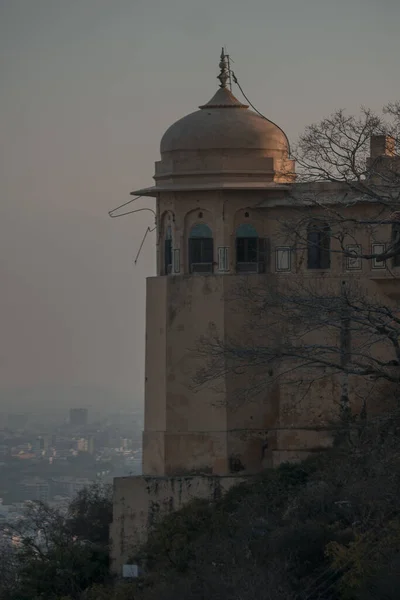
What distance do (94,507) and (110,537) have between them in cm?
381

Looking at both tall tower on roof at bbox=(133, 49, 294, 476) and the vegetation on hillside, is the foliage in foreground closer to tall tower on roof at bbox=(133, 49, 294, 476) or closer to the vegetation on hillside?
the vegetation on hillside

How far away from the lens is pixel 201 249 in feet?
122

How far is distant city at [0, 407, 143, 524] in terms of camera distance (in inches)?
4333

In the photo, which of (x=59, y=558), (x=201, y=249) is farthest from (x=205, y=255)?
(x=59, y=558)

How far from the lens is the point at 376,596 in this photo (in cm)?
2670

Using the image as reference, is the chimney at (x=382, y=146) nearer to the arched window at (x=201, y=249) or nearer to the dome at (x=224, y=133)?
the dome at (x=224, y=133)

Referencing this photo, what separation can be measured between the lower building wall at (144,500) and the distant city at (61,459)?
45.2 metres

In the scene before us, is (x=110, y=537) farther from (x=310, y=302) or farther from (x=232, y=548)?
(x=310, y=302)

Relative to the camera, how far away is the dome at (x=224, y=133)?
36906 mm

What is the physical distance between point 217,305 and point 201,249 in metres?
1.10

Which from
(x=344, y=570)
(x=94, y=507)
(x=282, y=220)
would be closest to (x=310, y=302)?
(x=344, y=570)

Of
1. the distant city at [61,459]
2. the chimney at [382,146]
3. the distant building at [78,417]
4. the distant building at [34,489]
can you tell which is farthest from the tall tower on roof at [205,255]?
the distant building at [78,417]

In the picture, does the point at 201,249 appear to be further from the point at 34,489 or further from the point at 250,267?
the point at 34,489

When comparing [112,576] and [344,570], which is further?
[112,576]
